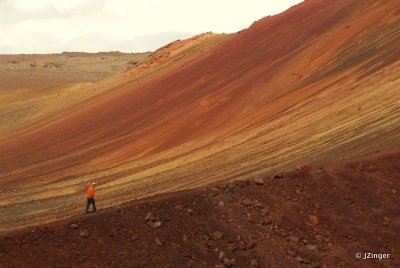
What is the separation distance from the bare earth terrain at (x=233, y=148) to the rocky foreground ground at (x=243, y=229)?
37 mm

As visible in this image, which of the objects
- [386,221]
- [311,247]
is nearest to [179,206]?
[311,247]

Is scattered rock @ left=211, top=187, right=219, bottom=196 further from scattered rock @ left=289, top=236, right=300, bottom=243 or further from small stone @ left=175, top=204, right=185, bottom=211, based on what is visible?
scattered rock @ left=289, top=236, right=300, bottom=243

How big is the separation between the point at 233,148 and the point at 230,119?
260 inches

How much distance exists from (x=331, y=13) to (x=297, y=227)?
1155 inches

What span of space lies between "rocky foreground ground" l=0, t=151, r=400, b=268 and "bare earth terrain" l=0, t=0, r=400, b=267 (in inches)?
1.5

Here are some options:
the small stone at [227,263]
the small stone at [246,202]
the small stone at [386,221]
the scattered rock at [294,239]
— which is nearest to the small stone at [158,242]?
the small stone at [227,263]

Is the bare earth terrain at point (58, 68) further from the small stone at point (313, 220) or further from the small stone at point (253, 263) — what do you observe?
the small stone at point (253, 263)

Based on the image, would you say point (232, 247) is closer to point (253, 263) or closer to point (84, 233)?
point (253, 263)

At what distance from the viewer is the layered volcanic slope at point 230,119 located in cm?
2412

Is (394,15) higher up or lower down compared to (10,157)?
higher up

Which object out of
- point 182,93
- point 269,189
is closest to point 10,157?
point 182,93

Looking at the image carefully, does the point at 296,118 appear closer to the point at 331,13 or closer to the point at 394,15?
the point at 394,15

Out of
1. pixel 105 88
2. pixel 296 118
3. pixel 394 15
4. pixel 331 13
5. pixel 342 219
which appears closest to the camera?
pixel 342 219

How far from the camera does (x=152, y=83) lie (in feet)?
170
